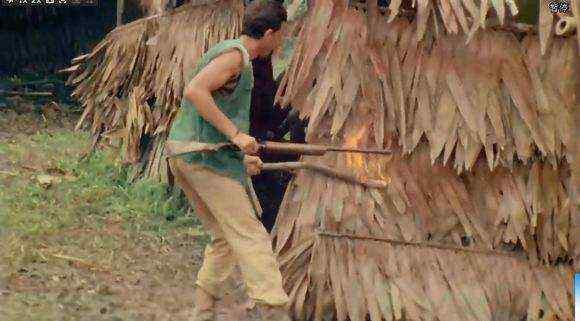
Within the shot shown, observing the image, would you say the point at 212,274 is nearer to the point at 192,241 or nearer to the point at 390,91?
the point at 390,91

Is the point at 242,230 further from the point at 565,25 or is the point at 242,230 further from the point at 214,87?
the point at 565,25

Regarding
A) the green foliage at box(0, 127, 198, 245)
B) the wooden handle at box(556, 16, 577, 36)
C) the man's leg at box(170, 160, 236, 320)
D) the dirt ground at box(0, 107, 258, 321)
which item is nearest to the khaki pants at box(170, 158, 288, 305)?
the man's leg at box(170, 160, 236, 320)

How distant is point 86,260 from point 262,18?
3.03m

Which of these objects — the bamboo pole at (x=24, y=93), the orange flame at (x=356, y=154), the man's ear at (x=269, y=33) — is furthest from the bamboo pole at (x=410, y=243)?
the bamboo pole at (x=24, y=93)

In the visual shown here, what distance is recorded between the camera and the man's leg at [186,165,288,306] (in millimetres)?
5238

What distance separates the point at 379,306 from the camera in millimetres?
6113

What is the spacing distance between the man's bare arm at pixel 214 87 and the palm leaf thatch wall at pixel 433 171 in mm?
1155

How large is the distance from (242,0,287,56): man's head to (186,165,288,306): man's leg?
730 millimetres

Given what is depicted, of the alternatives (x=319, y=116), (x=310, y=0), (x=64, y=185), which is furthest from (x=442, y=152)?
(x=64, y=185)

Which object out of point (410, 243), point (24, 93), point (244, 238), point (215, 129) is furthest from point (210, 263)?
point (24, 93)

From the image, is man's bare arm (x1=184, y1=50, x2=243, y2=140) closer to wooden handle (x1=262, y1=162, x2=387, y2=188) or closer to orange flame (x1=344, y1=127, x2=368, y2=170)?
wooden handle (x1=262, y1=162, x2=387, y2=188)

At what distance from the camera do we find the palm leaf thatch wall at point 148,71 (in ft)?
26.5

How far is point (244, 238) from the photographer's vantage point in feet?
17.2

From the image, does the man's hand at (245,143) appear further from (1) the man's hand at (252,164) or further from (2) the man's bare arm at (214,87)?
(1) the man's hand at (252,164)
